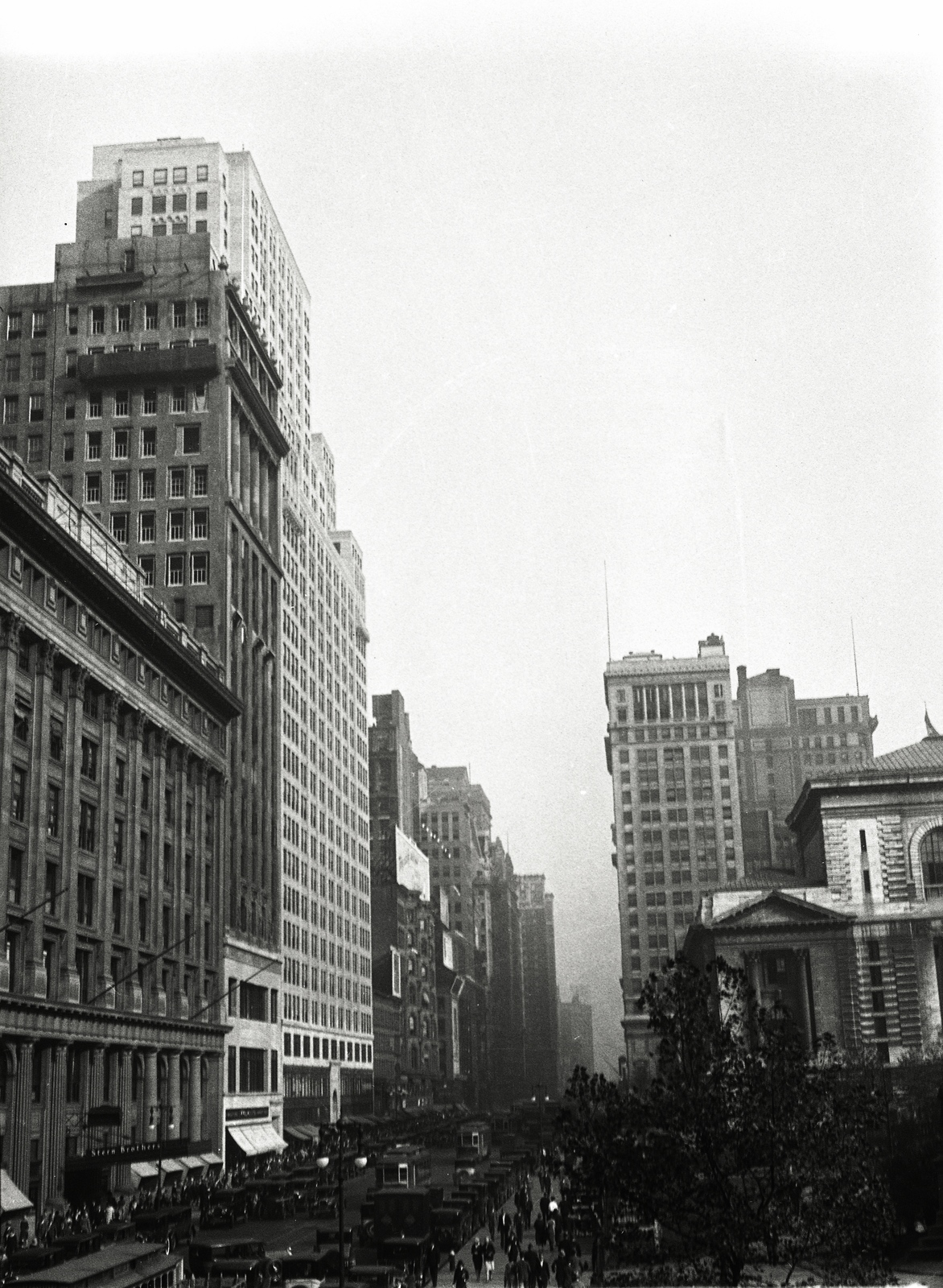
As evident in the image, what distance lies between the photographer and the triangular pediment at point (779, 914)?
435ft

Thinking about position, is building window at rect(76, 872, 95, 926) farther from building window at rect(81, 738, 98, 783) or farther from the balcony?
the balcony

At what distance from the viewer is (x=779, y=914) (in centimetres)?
13438

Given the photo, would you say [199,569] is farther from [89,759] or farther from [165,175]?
[165,175]

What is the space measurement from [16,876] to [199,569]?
44.1 metres

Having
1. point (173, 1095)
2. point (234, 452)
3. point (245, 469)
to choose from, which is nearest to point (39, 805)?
point (173, 1095)

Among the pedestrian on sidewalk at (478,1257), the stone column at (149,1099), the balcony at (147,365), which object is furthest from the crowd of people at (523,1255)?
the balcony at (147,365)

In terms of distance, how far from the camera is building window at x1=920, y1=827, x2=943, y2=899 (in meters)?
136

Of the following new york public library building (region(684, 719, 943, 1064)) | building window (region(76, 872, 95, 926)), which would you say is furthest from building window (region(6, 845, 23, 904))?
new york public library building (region(684, 719, 943, 1064))

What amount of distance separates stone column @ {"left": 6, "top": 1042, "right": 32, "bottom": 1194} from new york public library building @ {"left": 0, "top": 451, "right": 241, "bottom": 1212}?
3.3 inches

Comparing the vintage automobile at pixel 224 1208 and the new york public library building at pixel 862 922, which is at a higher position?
the new york public library building at pixel 862 922

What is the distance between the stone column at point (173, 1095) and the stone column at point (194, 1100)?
2185 mm

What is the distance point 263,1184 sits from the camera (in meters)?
71.8

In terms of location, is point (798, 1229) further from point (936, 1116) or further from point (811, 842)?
point (811, 842)

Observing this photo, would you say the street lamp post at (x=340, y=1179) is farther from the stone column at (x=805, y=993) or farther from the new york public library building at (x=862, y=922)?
the new york public library building at (x=862, y=922)
